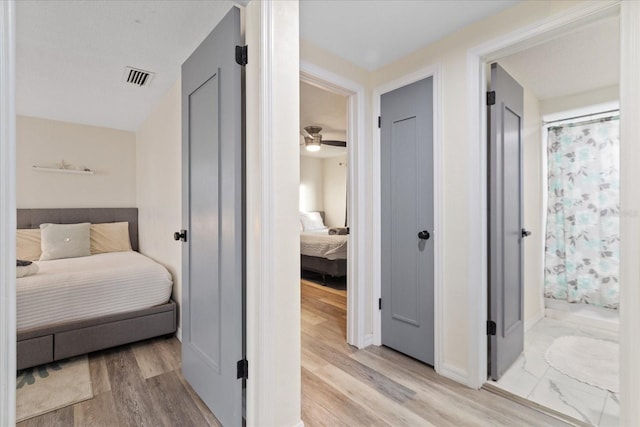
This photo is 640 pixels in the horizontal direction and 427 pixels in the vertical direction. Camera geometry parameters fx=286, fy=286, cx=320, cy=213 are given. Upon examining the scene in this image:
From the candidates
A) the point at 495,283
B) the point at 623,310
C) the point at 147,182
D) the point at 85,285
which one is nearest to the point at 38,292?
the point at 85,285

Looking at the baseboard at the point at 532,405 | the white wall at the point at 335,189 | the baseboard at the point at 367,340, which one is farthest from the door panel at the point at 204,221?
the white wall at the point at 335,189

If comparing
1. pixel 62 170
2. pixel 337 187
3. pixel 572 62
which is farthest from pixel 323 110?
pixel 337 187

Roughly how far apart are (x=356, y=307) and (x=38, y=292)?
7.65 feet

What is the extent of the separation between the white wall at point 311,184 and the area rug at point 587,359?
515 centimetres

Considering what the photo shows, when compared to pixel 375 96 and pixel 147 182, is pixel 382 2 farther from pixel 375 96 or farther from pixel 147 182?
pixel 147 182

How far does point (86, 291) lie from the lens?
→ 7.20 ft

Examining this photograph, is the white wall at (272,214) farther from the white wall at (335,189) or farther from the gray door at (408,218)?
the white wall at (335,189)

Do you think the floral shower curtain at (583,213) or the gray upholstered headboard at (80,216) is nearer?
the floral shower curtain at (583,213)

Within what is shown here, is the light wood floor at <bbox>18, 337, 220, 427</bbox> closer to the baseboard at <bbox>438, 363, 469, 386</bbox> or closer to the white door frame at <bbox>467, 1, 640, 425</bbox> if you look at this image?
the baseboard at <bbox>438, 363, 469, 386</bbox>

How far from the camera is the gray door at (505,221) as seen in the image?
6.06 feet

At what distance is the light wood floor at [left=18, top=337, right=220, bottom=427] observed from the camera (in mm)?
1525

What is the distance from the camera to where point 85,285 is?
7.23 ft

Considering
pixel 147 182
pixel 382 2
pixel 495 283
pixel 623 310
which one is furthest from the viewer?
pixel 147 182

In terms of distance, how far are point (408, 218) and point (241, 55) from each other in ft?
5.11
